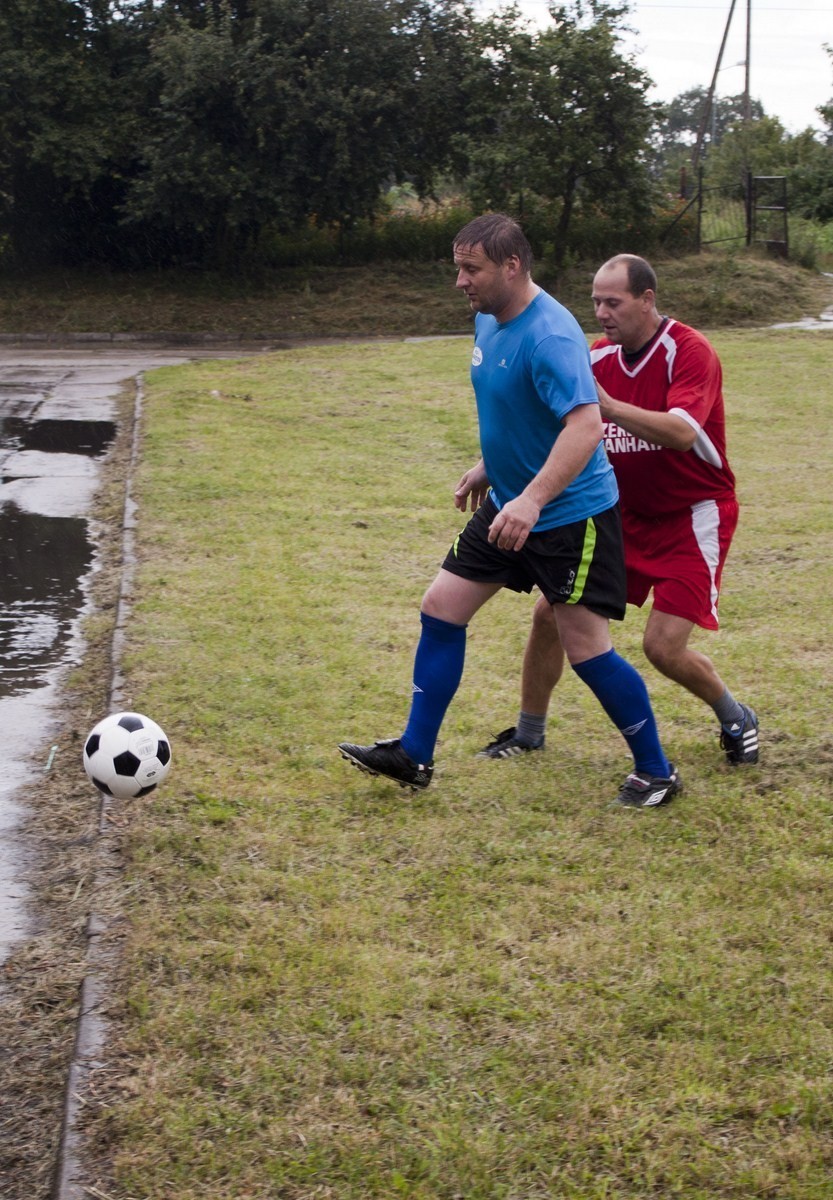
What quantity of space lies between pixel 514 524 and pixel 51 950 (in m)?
1.86

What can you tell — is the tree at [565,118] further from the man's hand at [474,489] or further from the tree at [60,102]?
the man's hand at [474,489]

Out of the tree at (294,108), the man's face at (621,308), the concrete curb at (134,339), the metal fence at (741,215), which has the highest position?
the tree at (294,108)

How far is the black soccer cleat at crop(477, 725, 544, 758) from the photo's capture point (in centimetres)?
502

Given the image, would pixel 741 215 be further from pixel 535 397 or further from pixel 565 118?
pixel 535 397

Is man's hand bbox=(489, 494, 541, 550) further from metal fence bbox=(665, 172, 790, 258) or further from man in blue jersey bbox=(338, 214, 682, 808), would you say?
metal fence bbox=(665, 172, 790, 258)

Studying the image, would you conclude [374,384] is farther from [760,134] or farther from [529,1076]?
[760,134]

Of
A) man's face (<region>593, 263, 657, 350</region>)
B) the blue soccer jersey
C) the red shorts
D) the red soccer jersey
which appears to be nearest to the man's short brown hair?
the blue soccer jersey

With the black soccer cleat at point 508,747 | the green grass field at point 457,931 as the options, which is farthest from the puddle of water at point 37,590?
the black soccer cleat at point 508,747

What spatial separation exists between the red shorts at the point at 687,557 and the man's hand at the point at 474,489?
0.61 meters

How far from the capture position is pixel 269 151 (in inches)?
930

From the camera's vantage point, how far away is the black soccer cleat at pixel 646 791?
4.48 m

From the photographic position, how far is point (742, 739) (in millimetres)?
4844

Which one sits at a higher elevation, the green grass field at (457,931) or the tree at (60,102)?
the tree at (60,102)

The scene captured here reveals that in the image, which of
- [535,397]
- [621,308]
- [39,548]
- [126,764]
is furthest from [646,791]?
[39,548]
